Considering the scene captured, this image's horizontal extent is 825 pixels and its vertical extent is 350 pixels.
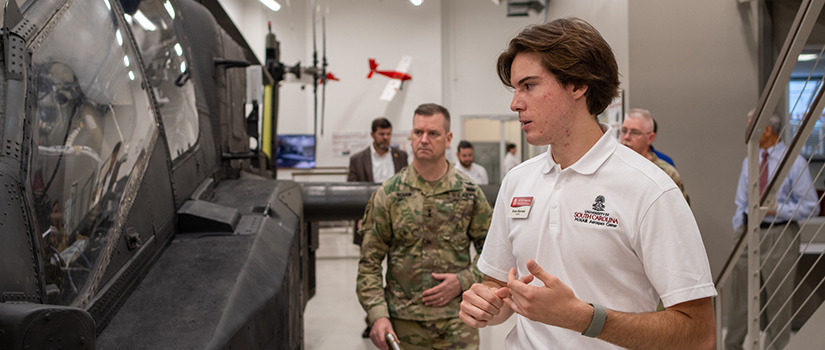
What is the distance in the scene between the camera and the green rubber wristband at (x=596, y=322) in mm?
1352

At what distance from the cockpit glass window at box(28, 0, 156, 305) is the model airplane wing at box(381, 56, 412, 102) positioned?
11021 mm

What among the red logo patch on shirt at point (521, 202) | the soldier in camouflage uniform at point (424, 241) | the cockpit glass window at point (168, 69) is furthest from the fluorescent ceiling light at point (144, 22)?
the red logo patch on shirt at point (521, 202)

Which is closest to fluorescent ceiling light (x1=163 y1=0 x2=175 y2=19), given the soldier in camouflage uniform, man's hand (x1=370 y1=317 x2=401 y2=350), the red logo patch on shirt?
the soldier in camouflage uniform

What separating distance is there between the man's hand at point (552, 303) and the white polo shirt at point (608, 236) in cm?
16

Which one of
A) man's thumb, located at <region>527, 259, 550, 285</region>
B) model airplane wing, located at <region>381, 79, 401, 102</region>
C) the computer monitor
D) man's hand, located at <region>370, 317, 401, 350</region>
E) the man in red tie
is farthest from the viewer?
the computer monitor

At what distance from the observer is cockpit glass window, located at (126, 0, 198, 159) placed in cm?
297

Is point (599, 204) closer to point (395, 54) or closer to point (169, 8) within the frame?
point (169, 8)

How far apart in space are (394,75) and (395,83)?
19 centimetres

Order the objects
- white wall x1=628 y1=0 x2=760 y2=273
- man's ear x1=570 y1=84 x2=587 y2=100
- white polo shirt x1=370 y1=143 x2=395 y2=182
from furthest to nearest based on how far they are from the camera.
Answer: white polo shirt x1=370 y1=143 x2=395 y2=182 < white wall x1=628 y1=0 x2=760 y2=273 < man's ear x1=570 y1=84 x2=587 y2=100

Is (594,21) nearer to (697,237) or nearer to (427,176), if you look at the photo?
(427,176)

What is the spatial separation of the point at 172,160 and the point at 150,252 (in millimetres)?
581

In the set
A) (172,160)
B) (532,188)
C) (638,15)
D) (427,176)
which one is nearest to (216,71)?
(172,160)

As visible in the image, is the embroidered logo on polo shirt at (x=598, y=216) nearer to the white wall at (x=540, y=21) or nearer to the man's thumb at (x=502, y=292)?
the man's thumb at (x=502, y=292)

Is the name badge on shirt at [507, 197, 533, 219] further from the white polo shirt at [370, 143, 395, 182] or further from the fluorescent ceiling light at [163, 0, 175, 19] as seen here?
the white polo shirt at [370, 143, 395, 182]
